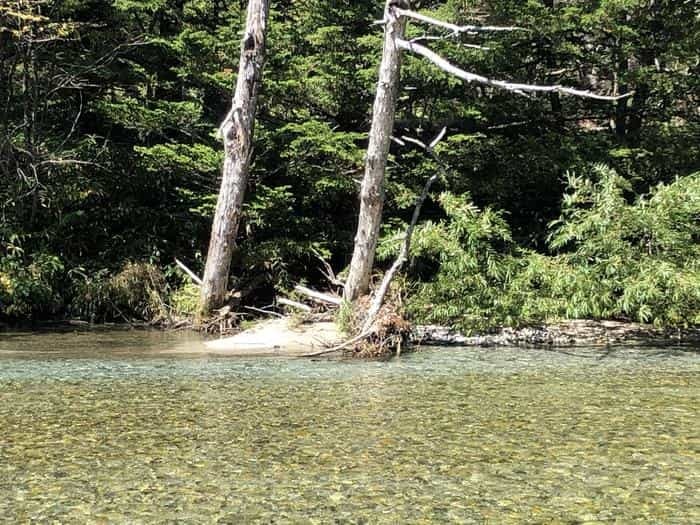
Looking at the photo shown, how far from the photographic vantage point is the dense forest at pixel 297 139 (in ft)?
33.3

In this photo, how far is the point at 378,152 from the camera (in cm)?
881

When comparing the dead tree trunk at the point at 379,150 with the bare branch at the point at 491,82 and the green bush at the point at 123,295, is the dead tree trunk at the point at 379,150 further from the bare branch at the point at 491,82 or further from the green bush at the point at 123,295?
the green bush at the point at 123,295

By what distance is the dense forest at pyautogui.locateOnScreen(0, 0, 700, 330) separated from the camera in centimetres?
1016

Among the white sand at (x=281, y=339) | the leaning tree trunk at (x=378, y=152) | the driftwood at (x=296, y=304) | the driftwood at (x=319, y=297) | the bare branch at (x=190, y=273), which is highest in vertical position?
the leaning tree trunk at (x=378, y=152)

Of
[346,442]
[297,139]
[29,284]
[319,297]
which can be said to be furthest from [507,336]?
[29,284]

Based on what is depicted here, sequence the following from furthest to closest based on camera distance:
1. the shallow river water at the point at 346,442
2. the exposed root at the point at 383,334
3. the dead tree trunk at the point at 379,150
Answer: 1. the dead tree trunk at the point at 379,150
2. the exposed root at the point at 383,334
3. the shallow river water at the point at 346,442

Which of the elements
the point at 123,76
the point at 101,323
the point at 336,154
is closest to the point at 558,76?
the point at 336,154

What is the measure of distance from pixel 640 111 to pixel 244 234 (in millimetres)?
6669

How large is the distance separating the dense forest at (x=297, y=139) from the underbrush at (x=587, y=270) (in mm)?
229

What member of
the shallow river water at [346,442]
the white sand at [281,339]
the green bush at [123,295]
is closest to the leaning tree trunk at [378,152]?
the white sand at [281,339]

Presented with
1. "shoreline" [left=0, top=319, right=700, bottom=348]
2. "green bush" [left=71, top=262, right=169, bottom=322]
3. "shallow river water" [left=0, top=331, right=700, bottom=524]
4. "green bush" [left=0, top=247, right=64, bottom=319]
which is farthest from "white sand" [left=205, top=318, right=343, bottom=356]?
"green bush" [left=0, top=247, right=64, bottom=319]

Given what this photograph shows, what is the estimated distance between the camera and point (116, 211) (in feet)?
37.4

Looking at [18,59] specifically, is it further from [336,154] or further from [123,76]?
[336,154]

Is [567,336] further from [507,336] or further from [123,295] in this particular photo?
[123,295]
